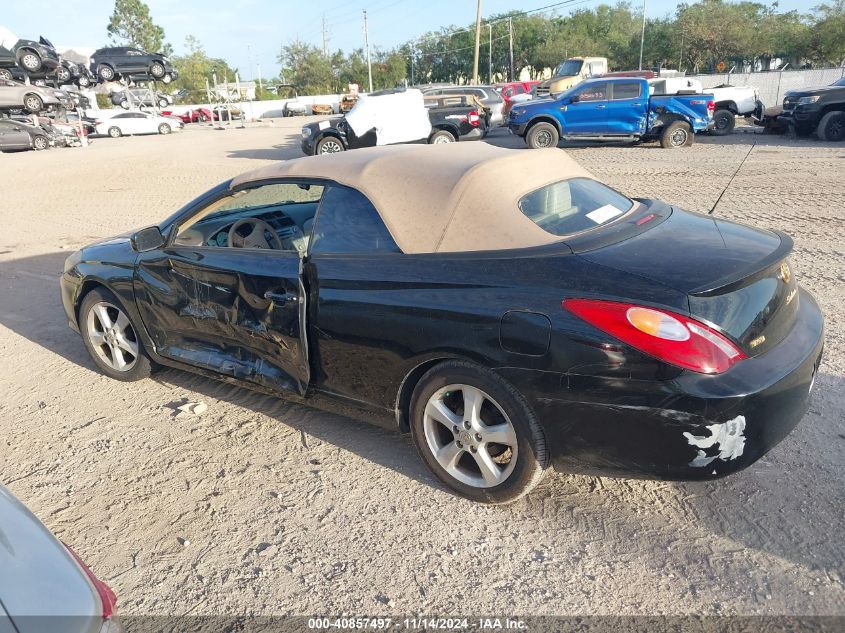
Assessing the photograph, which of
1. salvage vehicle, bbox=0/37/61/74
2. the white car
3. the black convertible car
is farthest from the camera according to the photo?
the white car

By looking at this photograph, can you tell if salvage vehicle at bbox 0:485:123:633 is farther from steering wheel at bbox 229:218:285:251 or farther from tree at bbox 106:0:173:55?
tree at bbox 106:0:173:55

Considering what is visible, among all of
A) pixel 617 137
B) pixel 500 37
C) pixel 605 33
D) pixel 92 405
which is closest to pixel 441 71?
pixel 500 37

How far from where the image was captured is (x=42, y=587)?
1.56 meters

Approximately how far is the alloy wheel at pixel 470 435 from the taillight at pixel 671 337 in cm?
64

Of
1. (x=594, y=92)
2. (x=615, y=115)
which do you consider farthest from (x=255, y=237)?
(x=594, y=92)

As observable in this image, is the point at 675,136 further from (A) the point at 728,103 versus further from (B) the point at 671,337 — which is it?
(B) the point at 671,337

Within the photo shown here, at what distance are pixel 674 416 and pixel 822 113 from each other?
17123mm

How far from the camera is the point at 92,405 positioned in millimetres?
4195

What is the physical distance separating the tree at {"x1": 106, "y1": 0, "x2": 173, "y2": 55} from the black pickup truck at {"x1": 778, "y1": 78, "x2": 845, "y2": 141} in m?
85.1

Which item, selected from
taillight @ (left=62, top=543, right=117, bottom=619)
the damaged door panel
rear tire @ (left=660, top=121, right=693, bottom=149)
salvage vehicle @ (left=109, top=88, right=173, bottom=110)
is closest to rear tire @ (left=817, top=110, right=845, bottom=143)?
rear tire @ (left=660, top=121, right=693, bottom=149)

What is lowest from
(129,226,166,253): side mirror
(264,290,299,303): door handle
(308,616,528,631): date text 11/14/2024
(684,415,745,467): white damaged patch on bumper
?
(308,616,528,631): date text 11/14/2024

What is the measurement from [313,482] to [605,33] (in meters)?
81.8

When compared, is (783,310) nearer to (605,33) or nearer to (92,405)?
(92,405)

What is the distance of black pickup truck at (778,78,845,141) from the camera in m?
15.3
